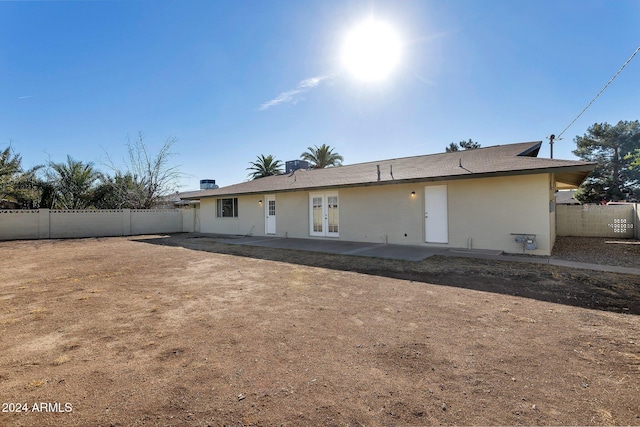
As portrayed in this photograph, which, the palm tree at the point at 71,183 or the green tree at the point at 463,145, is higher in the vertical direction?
the green tree at the point at 463,145

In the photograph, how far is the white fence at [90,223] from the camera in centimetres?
1519

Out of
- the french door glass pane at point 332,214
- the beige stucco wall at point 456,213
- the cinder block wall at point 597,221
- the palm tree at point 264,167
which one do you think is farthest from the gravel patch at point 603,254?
the palm tree at point 264,167

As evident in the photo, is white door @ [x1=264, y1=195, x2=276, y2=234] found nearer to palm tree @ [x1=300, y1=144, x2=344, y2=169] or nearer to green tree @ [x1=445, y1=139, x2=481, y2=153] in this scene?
palm tree @ [x1=300, y1=144, x2=344, y2=169]

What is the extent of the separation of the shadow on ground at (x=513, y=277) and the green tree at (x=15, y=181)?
17.5 meters

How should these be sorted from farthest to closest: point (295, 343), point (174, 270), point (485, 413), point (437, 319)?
1. point (174, 270)
2. point (437, 319)
3. point (295, 343)
4. point (485, 413)

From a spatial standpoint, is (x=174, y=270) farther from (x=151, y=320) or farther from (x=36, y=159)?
(x=36, y=159)

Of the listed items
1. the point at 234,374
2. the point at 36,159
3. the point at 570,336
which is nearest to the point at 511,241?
the point at 570,336

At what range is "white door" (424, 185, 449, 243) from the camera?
1004 cm

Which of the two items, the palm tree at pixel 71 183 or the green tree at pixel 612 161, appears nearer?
the palm tree at pixel 71 183

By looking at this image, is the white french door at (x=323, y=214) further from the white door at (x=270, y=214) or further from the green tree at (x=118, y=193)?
the green tree at (x=118, y=193)

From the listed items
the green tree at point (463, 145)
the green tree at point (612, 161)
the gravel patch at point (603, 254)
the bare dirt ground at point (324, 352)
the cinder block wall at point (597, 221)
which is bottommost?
the bare dirt ground at point (324, 352)

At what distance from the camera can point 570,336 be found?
3.27 meters

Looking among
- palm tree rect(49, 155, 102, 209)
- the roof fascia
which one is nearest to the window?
the roof fascia

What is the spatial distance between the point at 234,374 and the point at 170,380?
52 cm
